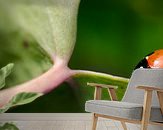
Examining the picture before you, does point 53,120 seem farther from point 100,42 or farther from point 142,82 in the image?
point 142,82

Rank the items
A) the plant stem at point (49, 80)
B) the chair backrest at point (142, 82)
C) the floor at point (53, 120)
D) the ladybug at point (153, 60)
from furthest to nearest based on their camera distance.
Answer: the plant stem at point (49, 80) → the floor at point (53, 120) → the ladybug at point (153, 60) → the chair backrest at point (142, 82)

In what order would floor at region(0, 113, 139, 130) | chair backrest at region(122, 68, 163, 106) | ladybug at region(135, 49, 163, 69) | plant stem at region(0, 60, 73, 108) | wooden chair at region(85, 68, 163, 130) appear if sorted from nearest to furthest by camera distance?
wooden chair at region(85, 68, 163, 130) → chair backrest at region(122, 68, 163, 106) → ladybug at region(135, 49, 163, 69) → floor at region(0, 113, 139, 130) → plant stem at region(0, 60, 73, 108)

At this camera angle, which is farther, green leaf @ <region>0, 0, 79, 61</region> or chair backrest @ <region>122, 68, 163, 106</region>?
green leaf @ <region>0, 0, 79, 61</region>

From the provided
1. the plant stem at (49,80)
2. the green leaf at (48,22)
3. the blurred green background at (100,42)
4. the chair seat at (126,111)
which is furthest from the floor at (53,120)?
the chair seat at (126,111)

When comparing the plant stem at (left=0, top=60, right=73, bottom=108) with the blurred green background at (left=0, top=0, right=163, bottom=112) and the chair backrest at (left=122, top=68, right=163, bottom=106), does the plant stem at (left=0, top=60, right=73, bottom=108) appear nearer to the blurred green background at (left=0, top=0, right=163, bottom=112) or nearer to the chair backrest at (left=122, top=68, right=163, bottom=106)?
→ the blurred green background at (left=0, top=0, right=163, bottom=112)

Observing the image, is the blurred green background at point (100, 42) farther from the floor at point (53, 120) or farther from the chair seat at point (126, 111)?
the chair seat at point (126, 111)

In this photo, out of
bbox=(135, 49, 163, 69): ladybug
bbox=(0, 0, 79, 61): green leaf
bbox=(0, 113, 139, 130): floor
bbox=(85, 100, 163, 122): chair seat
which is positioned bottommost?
bbox=(0, 113, 139, 130): floor

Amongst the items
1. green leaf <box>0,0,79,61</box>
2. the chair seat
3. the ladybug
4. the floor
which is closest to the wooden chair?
the chair seat
